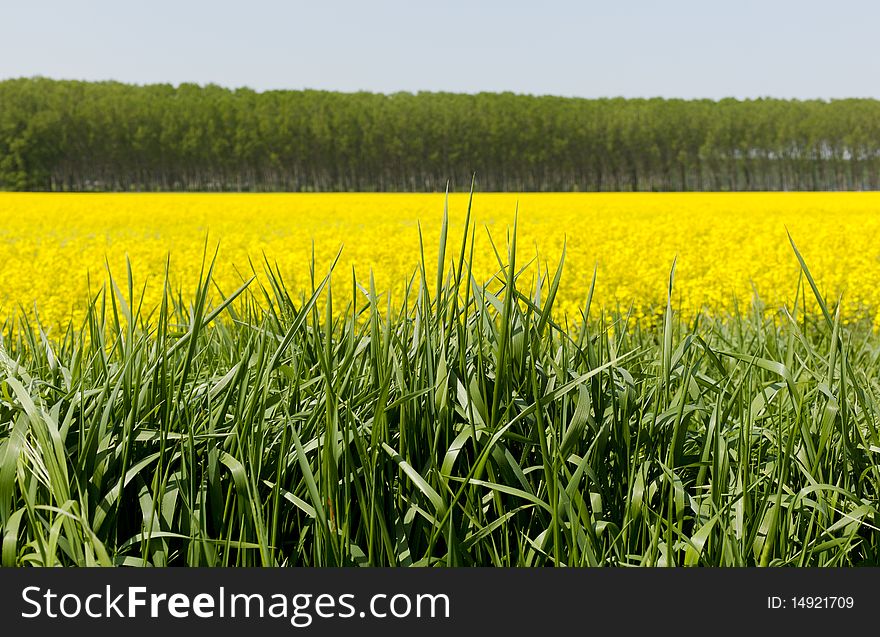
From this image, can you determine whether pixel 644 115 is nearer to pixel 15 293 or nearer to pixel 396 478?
pixel 15 293

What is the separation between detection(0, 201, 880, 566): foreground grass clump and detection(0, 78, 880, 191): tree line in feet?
236

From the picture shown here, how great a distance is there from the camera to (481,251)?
37.0ft

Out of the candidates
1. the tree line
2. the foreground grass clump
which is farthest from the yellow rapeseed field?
the tree line

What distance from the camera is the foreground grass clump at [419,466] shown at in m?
1.83

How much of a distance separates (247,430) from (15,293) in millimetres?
8607

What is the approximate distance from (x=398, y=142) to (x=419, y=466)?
248 ft

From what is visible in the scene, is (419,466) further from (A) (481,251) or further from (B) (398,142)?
(B) (398,142)

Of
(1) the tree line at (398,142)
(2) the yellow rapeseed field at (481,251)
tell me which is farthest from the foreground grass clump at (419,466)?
(1) the tree line at (398,142)

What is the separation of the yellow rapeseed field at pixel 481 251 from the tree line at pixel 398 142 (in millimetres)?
54448

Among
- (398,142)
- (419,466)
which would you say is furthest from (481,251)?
(398,142)

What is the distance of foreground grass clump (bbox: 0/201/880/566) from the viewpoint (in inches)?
72.0

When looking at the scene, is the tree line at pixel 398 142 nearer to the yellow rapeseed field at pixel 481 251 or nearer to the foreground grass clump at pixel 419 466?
the yellow rapeseed field at pixel 481 251

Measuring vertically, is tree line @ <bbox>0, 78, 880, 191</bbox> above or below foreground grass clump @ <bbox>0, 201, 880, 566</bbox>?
above

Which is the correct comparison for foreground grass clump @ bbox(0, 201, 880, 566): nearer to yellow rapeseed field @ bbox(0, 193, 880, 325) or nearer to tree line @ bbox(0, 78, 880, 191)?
yellow rapeseed field @ bbox(0, 193, 880, 325)
